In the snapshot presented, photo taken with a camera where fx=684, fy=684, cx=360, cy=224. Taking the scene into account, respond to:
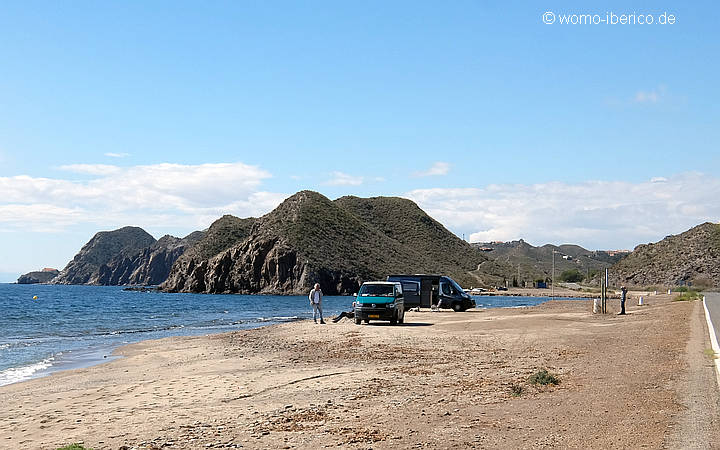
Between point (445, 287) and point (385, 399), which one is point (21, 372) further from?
point (445, 287)

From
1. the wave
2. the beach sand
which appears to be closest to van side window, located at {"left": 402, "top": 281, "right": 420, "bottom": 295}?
the beach sand

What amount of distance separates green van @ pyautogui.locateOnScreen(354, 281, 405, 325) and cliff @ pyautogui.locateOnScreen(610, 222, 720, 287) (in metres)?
86.7

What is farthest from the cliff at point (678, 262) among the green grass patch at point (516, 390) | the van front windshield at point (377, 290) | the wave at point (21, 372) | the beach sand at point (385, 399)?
the green grass patch at point (516, 390)

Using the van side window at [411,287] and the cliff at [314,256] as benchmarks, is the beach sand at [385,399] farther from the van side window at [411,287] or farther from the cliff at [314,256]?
the cliff at [314,256]

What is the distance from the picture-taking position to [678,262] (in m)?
115

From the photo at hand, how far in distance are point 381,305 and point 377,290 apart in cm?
118

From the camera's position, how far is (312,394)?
1239cm

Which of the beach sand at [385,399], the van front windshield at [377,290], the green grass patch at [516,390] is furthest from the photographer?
the van front windshield at [377,290]

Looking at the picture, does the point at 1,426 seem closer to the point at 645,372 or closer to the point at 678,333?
the point at 645,372

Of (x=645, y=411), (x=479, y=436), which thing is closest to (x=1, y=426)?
(x=479, y=436)

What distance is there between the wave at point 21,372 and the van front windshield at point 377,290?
1447 centimetres

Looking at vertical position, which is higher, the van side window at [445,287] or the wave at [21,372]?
the van side window at [445,287]

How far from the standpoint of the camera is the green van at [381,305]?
3120 centimetres

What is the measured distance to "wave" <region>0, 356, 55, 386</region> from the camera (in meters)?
17.8
